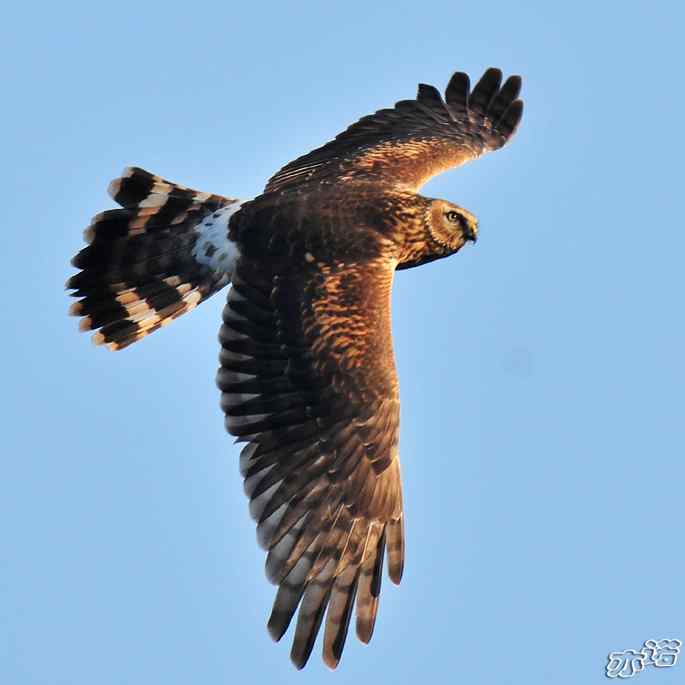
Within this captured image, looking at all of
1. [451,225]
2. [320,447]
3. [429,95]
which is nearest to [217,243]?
[451,225]

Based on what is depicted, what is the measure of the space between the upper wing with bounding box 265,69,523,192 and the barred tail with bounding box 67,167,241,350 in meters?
0.77

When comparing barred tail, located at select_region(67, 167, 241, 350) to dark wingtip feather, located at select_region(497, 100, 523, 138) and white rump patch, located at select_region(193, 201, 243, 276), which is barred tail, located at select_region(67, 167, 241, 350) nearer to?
white rump patch, located at select_region(193, 201, 243, 276)

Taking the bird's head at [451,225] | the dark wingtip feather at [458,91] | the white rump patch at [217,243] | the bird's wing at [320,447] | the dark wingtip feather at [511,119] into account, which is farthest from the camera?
the dark wingtip feather at [458,91]

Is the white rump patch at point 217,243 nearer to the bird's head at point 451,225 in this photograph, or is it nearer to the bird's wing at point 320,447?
the bird's wing at point 320,447

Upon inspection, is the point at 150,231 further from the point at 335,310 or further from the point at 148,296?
the point at 335,310

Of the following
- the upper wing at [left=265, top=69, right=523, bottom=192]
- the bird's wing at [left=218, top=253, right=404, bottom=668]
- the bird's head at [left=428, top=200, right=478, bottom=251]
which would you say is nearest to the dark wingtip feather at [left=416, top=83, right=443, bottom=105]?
the upper wing at [left=265, top=69, right=523, bottom=192]

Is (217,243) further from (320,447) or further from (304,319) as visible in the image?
(320,447)

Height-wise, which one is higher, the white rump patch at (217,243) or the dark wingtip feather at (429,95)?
the dark wingtip feather at (429,95)

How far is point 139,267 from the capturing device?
417 inches

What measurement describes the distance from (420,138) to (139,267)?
2.63 m

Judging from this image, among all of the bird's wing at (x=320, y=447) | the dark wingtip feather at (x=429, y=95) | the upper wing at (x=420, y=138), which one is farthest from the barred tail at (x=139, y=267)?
the dark wingtip feather at (x=429, y=95)

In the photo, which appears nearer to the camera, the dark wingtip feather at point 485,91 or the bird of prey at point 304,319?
the bird of prey at point 304,319

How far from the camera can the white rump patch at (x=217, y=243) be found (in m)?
10.0

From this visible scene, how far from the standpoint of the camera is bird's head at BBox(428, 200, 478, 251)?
404 inches
